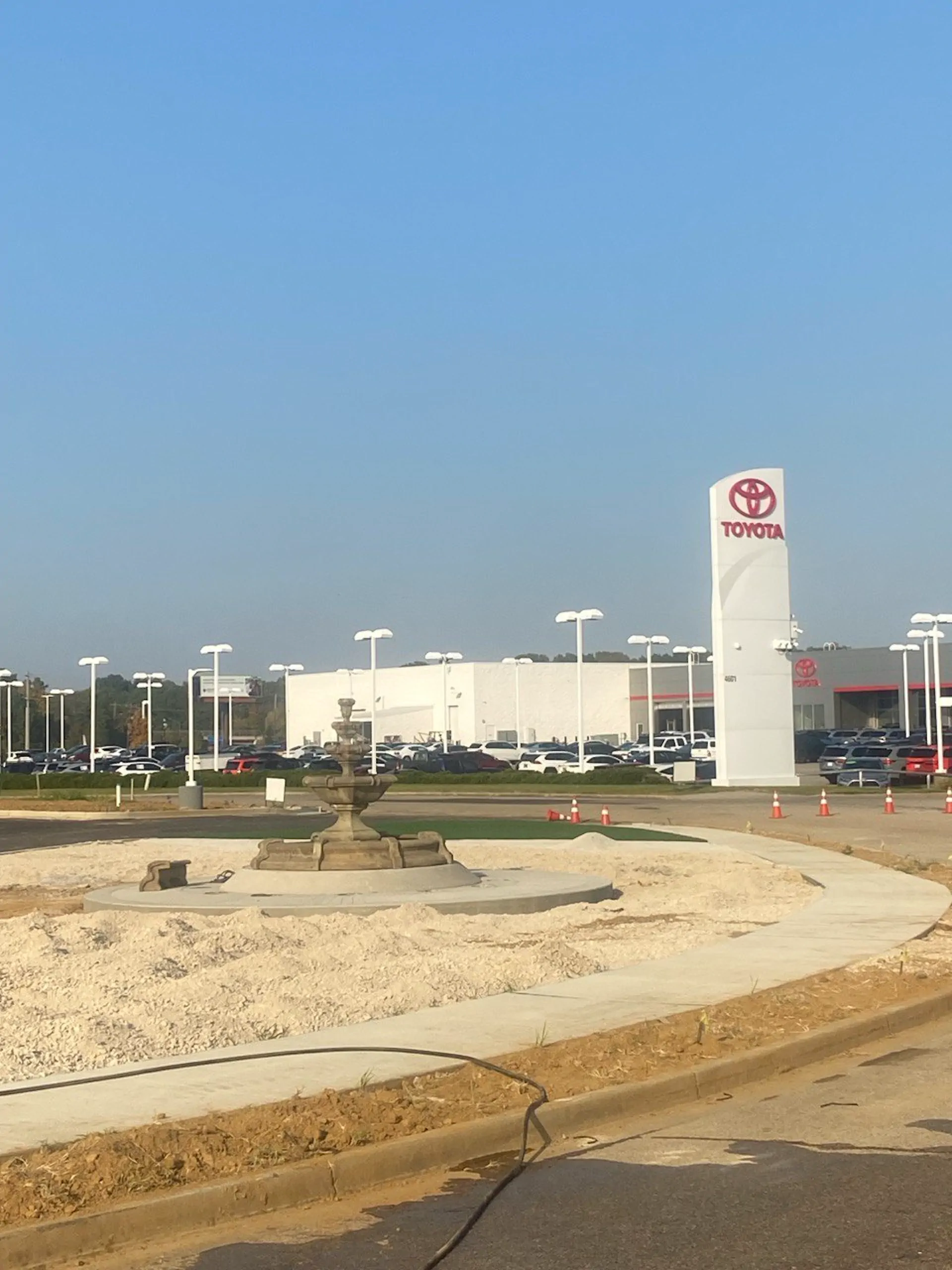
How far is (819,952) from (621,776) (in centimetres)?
4666

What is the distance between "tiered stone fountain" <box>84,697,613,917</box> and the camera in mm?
18500

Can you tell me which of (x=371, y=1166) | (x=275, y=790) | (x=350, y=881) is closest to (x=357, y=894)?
(x=350, y=881)

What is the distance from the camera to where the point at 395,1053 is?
984cm

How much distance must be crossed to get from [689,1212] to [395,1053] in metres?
3.55

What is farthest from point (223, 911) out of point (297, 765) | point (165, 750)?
point (165, 750)

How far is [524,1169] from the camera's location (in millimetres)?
7504

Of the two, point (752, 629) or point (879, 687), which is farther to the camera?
point (879, 687)

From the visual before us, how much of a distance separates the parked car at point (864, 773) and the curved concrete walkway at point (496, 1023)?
38341mm

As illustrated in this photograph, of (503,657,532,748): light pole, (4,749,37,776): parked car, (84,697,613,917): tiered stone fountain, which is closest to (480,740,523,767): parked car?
(503,657,532,748): light pole

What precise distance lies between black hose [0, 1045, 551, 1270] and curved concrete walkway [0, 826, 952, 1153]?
58mm

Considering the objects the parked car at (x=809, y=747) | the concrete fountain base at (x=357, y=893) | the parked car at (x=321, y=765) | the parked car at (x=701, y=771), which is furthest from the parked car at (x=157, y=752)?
the concrete fountain base at (x=357, y=893)

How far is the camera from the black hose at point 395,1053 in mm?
7359

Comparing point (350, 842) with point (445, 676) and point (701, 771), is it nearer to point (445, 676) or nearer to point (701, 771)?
point (701, 771)

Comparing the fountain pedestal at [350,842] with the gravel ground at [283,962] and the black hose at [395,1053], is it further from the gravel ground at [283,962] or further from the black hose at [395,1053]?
the black hose at [395,1053]
